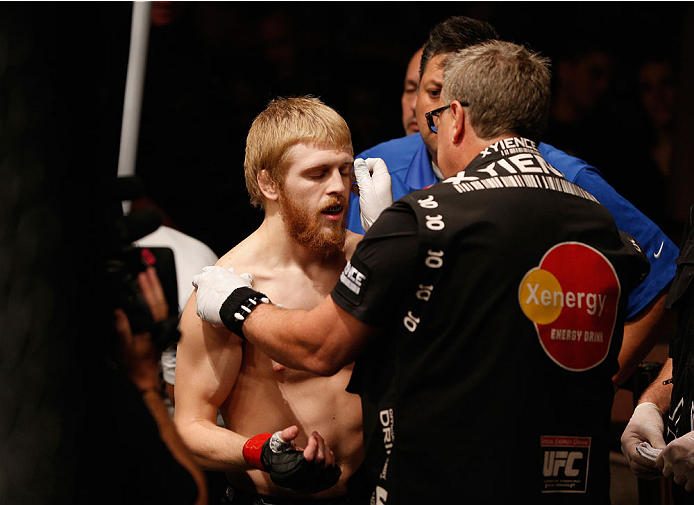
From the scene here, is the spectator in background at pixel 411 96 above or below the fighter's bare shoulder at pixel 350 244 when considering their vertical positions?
above

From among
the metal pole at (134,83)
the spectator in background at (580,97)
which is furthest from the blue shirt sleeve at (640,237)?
the spectator in background at (580,97)

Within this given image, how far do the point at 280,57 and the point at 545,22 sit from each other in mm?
1615

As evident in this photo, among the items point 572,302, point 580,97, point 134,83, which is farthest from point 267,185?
point 580,97

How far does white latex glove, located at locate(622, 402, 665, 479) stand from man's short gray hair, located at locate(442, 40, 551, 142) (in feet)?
2.77

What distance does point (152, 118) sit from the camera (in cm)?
265

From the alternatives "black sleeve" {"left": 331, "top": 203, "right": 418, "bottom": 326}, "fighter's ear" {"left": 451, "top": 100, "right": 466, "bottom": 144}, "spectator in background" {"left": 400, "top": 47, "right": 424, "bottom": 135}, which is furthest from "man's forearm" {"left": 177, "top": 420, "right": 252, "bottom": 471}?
"spectator in background" {"left": 400, "top": 47, "right": 424, "bottom": 135}

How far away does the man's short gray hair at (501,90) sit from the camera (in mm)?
1567

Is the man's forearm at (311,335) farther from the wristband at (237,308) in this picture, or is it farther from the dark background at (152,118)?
the dark background at (152,118)

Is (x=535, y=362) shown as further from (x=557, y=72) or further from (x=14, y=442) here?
(x=557, y=72)

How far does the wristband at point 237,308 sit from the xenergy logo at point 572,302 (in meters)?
0.55

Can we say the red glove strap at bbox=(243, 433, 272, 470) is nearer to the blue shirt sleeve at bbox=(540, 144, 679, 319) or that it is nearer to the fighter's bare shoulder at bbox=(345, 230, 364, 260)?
the fighter's bare shoulder at bbox=(345, 230, 364, 260)

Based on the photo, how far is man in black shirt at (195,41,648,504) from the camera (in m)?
1.43

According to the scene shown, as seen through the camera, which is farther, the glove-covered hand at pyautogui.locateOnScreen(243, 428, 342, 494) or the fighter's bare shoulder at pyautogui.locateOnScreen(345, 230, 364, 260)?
the fighter's bare shoulder at pyautogui.locateOnScreen(345, 230, 364, 260)

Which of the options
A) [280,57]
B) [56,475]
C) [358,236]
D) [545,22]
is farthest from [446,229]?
[545,22]
